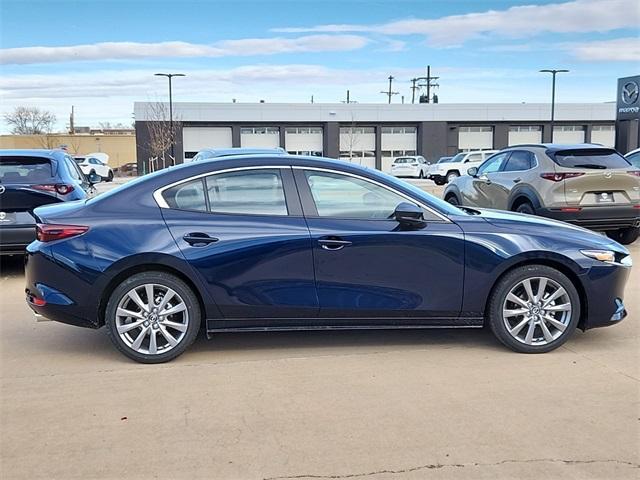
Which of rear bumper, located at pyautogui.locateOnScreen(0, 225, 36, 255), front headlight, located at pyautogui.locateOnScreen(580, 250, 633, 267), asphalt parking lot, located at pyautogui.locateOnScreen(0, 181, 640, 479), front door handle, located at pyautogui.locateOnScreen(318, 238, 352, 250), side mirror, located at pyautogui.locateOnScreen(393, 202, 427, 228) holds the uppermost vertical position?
side mirror, located at pyautogui.locateOnScreen(393, 202, 427, 228)

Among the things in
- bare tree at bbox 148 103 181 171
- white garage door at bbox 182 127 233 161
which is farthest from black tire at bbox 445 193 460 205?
white garage door at bbox 182 127 233 161

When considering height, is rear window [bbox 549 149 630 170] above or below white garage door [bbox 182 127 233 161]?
below

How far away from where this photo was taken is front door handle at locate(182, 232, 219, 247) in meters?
4.68

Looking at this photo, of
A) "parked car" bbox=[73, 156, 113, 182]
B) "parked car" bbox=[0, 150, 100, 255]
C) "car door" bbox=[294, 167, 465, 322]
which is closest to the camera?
"car door" bbox=[294, 167, 465, 322]

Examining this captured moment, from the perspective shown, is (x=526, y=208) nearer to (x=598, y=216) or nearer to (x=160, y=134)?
(x=598, y=216)

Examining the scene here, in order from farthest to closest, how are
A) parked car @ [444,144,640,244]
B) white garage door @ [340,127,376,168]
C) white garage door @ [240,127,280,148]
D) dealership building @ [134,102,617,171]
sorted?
white garage door @ [340,127,376,168] → white garage door @ [240,127,280,148] → dealership building @ [134,102,617,171] → parked car @ [444,144,640,244]

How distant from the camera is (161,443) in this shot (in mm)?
3475

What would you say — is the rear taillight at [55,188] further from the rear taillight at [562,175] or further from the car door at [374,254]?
the rear taillight at [562,175]

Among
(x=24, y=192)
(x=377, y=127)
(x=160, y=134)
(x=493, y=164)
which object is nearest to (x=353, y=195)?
(x=24, y=192)

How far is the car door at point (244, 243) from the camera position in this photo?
15.4 feet

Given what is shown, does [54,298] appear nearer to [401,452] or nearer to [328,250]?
[328,250]

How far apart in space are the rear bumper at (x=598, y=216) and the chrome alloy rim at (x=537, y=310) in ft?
14.8

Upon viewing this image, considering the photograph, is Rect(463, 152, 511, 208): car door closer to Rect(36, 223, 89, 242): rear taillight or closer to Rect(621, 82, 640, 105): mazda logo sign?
Rect(36, 223, 89, 242): rear taillight

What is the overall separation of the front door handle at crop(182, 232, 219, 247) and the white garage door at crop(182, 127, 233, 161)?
50.3 meters
